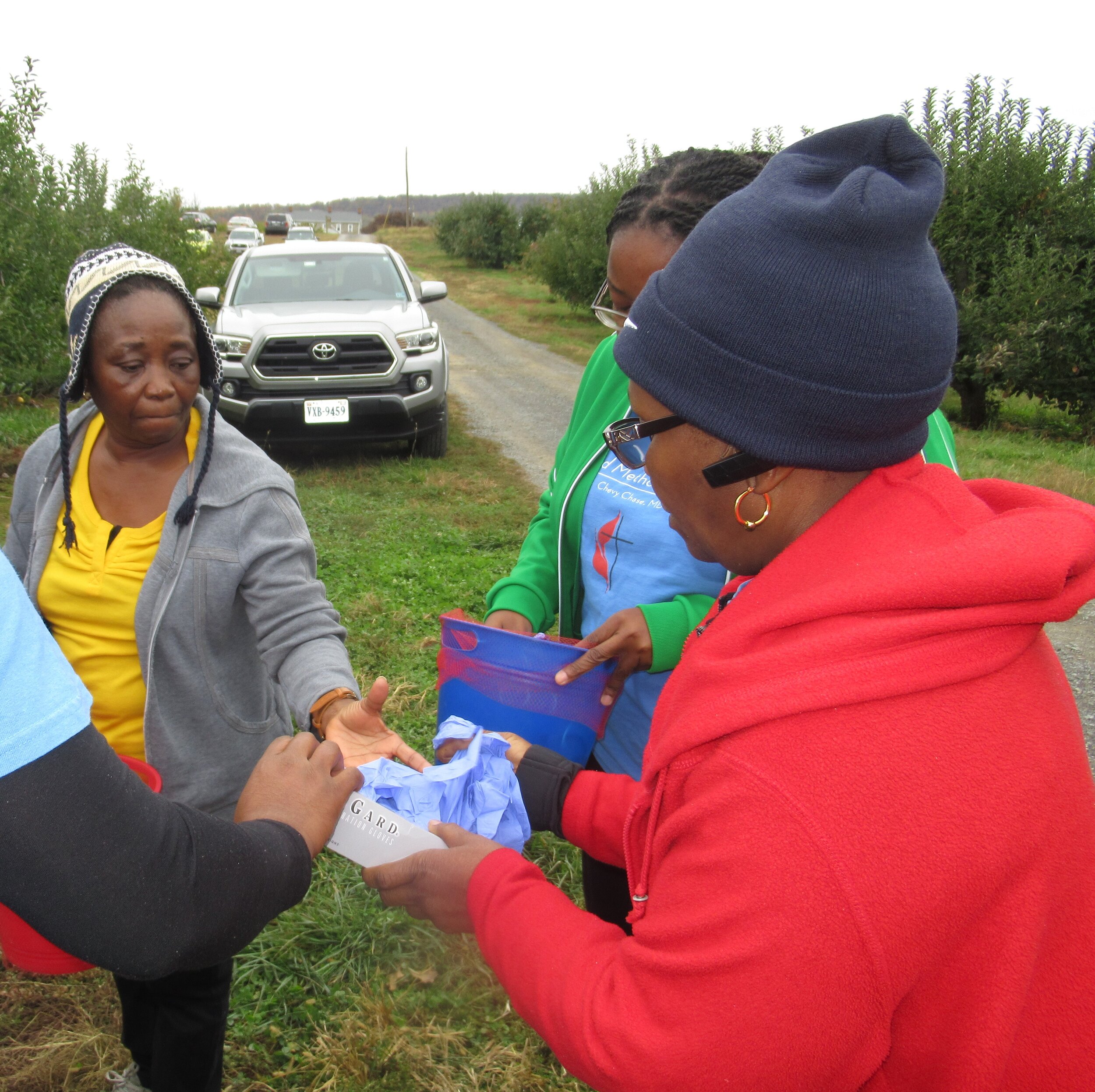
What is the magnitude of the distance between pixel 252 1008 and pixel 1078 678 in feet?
14.4

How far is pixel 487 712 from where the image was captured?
2080 mm

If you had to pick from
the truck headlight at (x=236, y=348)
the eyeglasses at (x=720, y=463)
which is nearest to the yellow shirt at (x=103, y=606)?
the eyeglasses at (x=720, y=463)

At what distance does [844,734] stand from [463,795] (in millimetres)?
1009

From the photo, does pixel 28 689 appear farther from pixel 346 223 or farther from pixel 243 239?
pixel 346 223

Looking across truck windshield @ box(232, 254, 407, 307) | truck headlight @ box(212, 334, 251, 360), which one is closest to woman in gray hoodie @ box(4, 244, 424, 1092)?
truck headlight @ box(212, 334, 251, 360)

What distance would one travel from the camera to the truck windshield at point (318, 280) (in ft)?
29.4

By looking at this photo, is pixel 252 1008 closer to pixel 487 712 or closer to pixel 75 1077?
pixel 75 1077

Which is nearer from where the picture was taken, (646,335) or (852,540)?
(852,540)

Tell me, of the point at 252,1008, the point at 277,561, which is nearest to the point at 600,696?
the point at 277,561

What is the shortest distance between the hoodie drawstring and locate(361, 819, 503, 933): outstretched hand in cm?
28

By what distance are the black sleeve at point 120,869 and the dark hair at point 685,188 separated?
151 cm

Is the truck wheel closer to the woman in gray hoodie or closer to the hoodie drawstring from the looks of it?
the woman in gray hoodie

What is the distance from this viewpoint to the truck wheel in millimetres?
9008

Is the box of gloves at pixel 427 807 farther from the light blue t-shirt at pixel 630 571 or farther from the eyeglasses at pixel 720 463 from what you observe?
the eyeglasses at pixel 720 463
